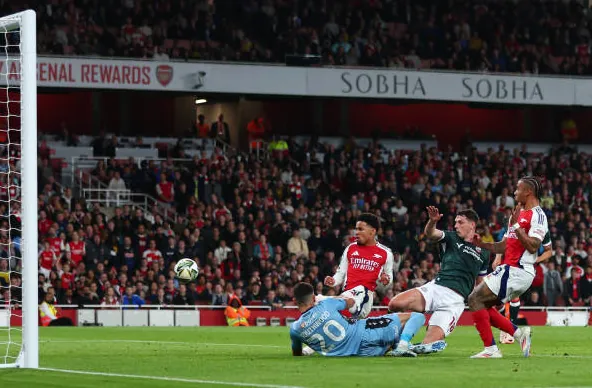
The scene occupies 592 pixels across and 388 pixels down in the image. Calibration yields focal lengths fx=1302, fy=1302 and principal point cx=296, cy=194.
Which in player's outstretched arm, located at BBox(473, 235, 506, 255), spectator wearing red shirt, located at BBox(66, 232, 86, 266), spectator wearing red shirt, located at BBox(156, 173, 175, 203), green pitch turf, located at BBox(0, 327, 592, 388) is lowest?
green pitch turf, located at BBox(0, 327, 592, 388)

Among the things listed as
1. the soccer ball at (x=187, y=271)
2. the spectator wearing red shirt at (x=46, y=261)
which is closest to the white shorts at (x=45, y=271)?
the spectator wearing red shirt at (x=46, y=261)

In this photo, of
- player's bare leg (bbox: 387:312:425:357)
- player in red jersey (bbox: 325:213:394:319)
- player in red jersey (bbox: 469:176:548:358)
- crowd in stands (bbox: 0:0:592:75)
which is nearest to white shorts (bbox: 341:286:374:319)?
player in red jersey (bbox: 325:213:394:319)

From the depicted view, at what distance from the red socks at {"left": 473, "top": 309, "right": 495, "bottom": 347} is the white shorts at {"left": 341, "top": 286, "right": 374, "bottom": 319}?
63.9 inches

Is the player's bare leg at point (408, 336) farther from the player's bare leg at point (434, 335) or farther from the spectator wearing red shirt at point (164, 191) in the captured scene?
the spectator wearing red shirt at point (164, 191)

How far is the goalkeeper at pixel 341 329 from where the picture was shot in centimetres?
1344

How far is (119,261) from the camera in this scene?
28156 mm

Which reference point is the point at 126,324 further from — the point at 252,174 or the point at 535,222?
the point at 535,222

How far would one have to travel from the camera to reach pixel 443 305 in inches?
543

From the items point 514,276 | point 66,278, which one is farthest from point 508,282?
point 66,278

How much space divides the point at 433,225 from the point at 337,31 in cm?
2608

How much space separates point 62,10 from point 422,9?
504 inches

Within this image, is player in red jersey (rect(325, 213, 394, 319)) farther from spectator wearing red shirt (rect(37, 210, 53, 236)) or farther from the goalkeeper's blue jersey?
spectator wearing red shirt (rect(37, 210, 53, 236))

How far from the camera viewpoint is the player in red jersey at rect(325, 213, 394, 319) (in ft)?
49.9

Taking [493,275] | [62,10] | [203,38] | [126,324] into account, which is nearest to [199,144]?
[203,38]
